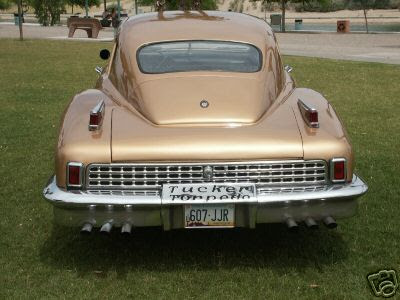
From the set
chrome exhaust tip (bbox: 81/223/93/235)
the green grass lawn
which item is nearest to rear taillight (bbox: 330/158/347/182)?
the green grass lawn

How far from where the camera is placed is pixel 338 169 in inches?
163

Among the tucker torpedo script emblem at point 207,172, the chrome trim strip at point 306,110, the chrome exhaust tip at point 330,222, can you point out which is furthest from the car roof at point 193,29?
the chrome exhaust tip at point 330,222

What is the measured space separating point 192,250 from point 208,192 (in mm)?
889

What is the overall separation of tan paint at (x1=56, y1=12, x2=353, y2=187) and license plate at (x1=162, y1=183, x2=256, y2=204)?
0.17m

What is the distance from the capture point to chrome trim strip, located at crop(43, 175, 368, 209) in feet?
13.0

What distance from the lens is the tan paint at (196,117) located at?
405 centimetres

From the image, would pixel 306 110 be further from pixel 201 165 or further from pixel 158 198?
pixel 158 198

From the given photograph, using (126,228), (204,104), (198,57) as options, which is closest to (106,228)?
(126,228)

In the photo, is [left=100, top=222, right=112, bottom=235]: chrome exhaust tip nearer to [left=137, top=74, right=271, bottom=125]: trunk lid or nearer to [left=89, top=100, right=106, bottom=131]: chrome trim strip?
[left=89, top=100, right=106, bottom=131]: chrome trim strip

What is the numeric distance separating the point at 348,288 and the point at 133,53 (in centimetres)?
248

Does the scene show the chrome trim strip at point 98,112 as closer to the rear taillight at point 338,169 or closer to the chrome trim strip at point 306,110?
the chrome trim strip at point 306,110

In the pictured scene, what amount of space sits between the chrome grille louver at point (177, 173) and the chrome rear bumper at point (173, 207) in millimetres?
75

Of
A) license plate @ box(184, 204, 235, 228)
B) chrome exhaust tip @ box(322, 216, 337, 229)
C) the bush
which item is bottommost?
the bush

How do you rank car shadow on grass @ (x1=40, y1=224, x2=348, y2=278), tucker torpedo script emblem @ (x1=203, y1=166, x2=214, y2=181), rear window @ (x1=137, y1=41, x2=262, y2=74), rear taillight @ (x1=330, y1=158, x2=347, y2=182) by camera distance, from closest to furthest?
tucker torpedo script emblem @ (x1=203, y1=166, x2=214, y2=181) < rear taillight @ (x1=330, y1=158, x2=347, y2=182) < car shadow on grass @ (x1=40, y1=224, x2=348, y2=278) < rear window @ (x1=137, y1=41, x2=262, y2=74)
